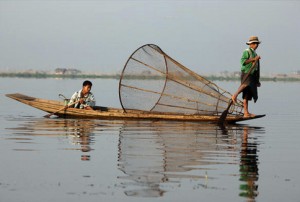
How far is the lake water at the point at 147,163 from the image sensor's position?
26.8 ft

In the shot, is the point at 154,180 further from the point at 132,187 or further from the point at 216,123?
the point at 216,123

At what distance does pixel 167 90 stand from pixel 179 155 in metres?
7.35

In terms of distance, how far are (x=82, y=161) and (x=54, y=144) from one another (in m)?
2.42

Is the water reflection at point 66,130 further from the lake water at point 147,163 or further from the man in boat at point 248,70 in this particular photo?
the man in boat at point 248,70

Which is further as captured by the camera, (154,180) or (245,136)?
(245,136)

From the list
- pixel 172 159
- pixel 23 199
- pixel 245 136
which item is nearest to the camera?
pixel 23 199

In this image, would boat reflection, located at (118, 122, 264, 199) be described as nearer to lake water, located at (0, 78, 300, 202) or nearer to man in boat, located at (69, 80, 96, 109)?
lake water, located at (0, 78, 300, 202)

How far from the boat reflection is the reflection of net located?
3.71 feet

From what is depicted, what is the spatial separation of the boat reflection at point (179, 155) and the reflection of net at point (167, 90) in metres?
1.13

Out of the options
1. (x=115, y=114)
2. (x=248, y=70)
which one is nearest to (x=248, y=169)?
(x=248, y=70)

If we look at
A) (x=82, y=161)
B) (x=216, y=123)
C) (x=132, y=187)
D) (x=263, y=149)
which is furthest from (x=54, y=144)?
(x=216, y=123)

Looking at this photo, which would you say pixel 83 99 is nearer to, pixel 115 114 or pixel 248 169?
pixel 115 114

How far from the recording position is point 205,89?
722 inches

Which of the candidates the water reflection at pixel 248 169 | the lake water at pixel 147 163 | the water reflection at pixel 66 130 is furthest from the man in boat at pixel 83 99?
the water reflection at pixel 248 169
